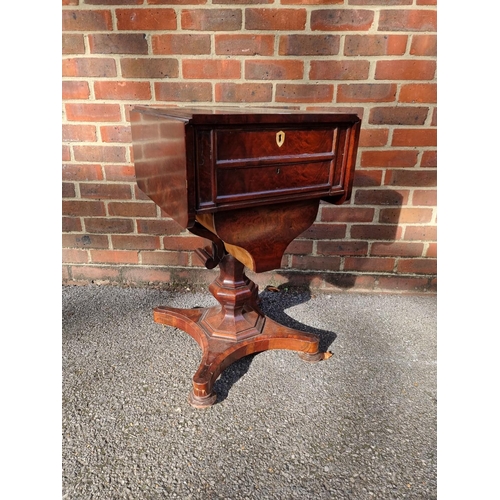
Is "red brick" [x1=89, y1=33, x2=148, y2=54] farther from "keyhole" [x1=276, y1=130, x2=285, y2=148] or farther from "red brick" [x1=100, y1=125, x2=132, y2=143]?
"keyhole" [x1=276, y1=130, x2=285, y2=148]

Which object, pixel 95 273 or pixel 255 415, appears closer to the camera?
pixel 255 415

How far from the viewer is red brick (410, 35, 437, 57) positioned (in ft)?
5.20

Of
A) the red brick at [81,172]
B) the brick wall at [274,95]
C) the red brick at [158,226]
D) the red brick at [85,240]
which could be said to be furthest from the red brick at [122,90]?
the red brick at [85,240]

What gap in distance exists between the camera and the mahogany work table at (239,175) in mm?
950

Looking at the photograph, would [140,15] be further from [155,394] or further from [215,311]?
[155,394]

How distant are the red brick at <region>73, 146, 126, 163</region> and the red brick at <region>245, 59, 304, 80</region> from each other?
0.70 metres

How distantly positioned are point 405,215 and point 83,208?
1.63 meters

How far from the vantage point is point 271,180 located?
1.06 meters

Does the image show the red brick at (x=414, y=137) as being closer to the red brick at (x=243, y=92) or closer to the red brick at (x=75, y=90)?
the red brick at (x=243, y=92)

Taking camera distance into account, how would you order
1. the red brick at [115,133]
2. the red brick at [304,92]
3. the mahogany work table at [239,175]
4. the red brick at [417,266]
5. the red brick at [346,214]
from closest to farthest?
the mahogany work table at [239,175] < the red brick at [304,92] < the red brick at [115,133] < the red brick at [346,214] < the red brick at [417,266]

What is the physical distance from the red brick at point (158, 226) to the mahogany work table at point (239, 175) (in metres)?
0.54

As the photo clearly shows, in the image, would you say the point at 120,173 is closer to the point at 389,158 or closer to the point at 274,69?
the point at 274,69

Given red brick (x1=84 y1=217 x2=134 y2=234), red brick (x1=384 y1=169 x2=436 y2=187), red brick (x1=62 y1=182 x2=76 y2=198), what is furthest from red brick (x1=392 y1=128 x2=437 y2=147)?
red brick (x1=62 y1=182 x2=76 y2=198)

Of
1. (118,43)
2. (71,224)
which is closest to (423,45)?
(118,43)
